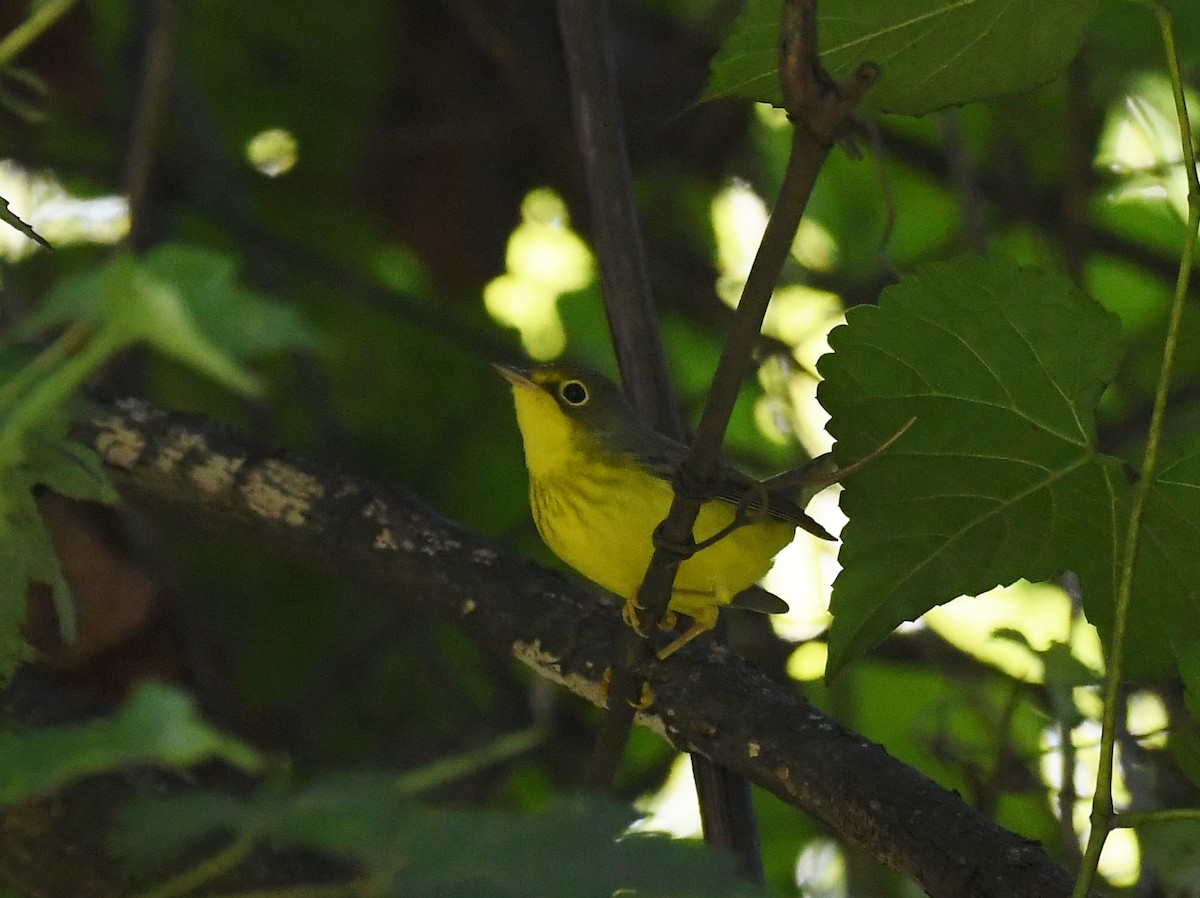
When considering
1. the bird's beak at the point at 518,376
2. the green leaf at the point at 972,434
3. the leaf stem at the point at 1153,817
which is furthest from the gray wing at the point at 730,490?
the leaf stem at the point at 1153,817

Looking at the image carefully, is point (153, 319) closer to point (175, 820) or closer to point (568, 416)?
point (175, 820)

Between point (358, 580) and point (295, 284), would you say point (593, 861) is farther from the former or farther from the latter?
point (295, 284)

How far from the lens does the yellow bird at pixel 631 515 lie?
294 centimetres

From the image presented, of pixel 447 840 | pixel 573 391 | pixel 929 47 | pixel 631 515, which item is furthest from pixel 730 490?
pixel 447 840

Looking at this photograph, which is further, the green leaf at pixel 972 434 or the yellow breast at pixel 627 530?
the yellow breast at pixel 627 530

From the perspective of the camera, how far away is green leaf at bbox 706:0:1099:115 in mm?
1879

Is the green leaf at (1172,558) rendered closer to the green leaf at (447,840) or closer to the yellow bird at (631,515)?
the yellow bird at (631,515)

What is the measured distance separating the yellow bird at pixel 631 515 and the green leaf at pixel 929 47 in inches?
37.3

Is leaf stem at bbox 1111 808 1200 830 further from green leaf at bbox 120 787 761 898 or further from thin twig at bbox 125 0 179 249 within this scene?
thin twig at bbox 125 0 179 249

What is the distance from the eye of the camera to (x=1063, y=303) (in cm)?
199

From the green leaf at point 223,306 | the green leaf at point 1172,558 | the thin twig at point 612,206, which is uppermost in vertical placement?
the thin twig at point 612,206

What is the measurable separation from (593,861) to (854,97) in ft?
2.36

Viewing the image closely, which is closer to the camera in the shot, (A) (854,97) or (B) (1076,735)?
(A) (854,97)

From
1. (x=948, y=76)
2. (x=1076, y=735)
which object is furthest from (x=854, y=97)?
(x=1076, y=735)
